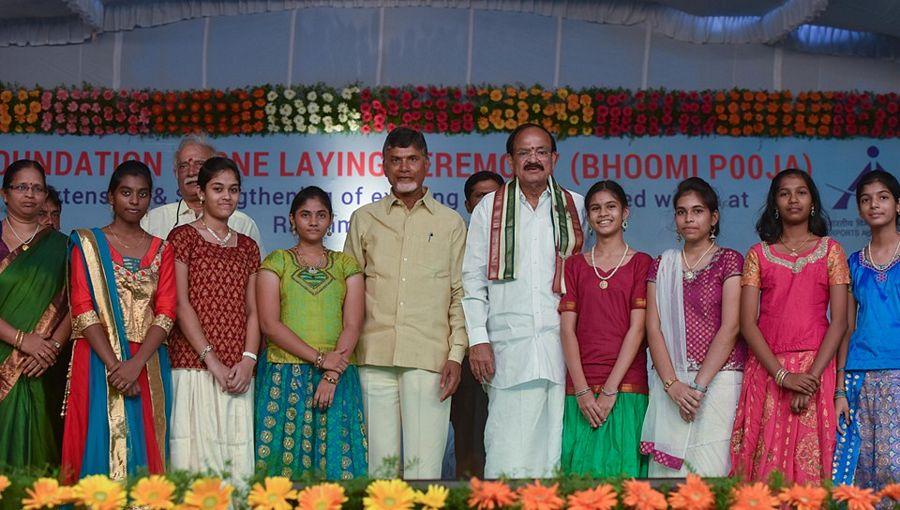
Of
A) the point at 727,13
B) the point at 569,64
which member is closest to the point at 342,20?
the point at 569,64

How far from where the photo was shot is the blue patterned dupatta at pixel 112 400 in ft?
11.2

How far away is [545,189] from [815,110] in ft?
10.9

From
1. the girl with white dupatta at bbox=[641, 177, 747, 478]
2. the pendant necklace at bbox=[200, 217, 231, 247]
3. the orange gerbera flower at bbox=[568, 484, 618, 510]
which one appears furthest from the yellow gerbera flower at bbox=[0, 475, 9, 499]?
the girl with white dupatta at bbox=[641, 177, 747, 478]

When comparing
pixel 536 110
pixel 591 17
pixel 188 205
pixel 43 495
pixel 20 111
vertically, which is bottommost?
pixel 43 495

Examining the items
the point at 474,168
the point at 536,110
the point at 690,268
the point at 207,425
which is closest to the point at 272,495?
the point at 207,425

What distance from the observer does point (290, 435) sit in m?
3.60

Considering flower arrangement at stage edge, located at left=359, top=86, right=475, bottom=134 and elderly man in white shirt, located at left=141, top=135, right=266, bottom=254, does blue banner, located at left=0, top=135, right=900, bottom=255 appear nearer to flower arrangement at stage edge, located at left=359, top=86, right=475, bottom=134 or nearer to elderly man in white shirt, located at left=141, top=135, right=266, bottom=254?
flower arrangement at stage edge, located at left=359, top=86, right=475, bottom=134

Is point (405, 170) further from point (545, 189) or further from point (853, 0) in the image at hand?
point (853, 0)

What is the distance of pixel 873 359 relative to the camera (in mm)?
3553

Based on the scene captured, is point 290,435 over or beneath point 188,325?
beneath

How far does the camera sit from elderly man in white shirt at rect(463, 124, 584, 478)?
143 inches

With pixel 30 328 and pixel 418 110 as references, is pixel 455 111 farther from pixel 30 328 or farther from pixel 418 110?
pixel 30 328

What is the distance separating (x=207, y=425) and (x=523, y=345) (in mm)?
1128

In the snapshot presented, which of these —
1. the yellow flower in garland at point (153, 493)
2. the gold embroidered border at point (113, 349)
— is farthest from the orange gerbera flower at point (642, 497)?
the gold embroidered border at point (113, 349)
